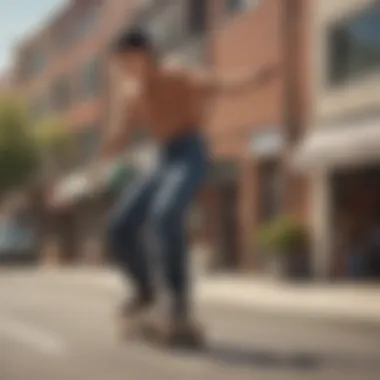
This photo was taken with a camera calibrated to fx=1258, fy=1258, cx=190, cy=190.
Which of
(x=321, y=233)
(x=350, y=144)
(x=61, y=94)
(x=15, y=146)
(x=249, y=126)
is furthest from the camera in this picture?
(x=350, y=144)

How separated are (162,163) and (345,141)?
5372 millimetres

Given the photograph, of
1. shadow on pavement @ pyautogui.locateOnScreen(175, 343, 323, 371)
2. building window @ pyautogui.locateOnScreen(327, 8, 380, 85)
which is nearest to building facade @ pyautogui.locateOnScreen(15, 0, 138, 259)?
shadow on pavement @ pyautogui.locateOnScreen(175, 343, 323, 371)

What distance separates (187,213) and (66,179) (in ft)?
1.19

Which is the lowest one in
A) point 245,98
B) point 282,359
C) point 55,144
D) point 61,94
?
point 282,359

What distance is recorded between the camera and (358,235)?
5.55 metres

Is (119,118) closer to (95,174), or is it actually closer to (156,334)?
(95,174)

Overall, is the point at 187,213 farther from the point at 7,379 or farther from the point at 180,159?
the point at 7,379

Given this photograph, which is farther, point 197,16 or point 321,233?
point 321,233

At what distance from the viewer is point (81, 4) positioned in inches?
115

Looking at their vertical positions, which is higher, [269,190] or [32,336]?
[269,190]

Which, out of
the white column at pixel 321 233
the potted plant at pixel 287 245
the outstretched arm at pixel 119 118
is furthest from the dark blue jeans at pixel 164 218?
the white column at pixel 321 233

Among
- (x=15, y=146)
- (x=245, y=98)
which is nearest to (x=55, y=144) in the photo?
(x=15, y=146)

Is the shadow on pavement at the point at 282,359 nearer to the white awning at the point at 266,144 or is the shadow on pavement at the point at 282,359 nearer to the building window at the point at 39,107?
the building window at the point at 39,107

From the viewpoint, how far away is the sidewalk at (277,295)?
3.67m
